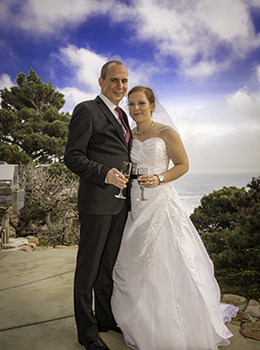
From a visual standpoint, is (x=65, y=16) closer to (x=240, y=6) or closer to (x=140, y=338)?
(x=240, y=6)

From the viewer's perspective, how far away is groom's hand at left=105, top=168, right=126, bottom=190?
1.51m

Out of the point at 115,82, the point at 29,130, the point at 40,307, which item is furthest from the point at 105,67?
the point at 29,130

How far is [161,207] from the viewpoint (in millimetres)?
1878

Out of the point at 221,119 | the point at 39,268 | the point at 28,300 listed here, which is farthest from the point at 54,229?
the point at 221,119

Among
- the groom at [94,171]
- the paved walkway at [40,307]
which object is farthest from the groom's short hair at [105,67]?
the paved walkway at [40,307]

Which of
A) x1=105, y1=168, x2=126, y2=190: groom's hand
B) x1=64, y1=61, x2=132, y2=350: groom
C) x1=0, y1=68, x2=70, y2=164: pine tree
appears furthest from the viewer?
x1=0, y1=68, x2=70, y2=164: pine tree

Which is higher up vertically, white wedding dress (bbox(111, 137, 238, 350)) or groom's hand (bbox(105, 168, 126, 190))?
groom's hand (bbox(105, 168, 126, 190))

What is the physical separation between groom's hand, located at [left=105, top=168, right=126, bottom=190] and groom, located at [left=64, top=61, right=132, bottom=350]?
0.03m

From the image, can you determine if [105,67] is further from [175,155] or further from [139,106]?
[175,155]

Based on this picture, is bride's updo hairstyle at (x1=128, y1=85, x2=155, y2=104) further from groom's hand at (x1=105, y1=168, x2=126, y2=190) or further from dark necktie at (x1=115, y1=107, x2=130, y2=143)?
groom's hand at (x1=105, y1=168, x2=126, y2=190)

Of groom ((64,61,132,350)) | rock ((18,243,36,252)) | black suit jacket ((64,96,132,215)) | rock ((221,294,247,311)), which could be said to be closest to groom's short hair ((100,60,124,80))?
groom ((64,61,132,350))

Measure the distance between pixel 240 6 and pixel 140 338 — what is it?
22.9 metres

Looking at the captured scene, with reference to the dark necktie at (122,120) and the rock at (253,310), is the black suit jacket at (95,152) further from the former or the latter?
the rock at (253,310)

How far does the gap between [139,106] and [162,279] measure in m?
1.16
